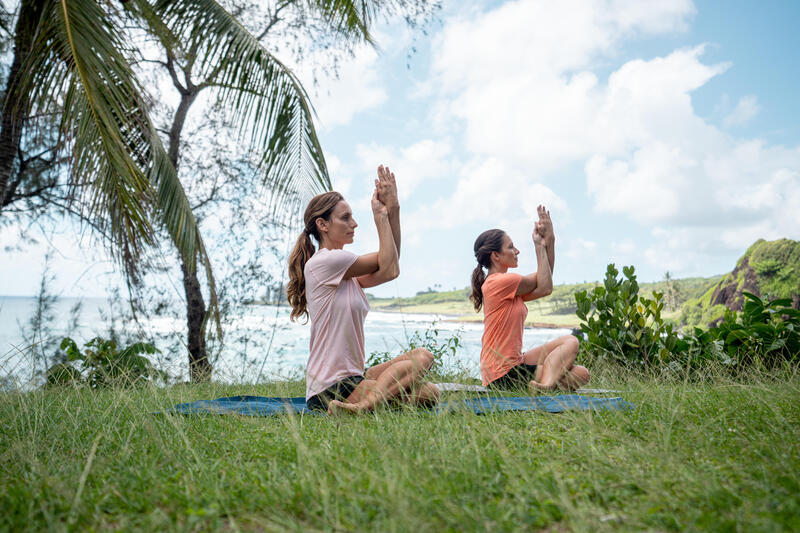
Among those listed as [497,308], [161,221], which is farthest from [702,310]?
[161,221]

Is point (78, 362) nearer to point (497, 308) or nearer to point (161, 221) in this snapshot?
point (161, 221)

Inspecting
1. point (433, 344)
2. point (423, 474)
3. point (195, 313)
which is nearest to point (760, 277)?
point (433, 344)

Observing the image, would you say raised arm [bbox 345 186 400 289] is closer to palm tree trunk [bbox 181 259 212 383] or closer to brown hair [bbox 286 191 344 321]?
brown hair [bbox 286 191 344 321]

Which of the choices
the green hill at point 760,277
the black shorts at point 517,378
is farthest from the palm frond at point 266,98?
the green hill at point 760,277

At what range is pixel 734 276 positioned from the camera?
1210 cm

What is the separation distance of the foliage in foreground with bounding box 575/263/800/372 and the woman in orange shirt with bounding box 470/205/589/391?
893mm

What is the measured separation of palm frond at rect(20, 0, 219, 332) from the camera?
4.00 metres

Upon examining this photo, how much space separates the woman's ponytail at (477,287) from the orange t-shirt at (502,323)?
33cm

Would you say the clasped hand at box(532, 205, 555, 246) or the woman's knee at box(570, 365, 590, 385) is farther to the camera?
the clasped hand at box(532, 205, 555, 246)

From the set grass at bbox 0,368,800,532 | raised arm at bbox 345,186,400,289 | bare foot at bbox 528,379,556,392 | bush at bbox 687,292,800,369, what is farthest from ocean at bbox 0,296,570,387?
bush at bbox 687,292,800,369

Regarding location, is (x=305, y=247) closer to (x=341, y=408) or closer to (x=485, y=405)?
(x=341, y=408)

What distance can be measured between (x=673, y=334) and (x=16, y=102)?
21.3ft

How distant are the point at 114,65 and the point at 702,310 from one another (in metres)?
12.8

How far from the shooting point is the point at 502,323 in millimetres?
4043
